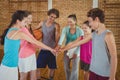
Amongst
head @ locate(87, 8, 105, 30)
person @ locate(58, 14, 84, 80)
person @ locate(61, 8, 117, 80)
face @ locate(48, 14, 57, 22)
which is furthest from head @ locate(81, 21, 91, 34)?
head @ locate(87, 8, 105, 30)

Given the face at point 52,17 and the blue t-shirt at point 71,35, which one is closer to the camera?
the blue t-shirt at point 71,35

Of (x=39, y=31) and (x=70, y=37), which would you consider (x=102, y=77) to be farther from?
(x=39, y=31)

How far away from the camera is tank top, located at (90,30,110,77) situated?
299 cm

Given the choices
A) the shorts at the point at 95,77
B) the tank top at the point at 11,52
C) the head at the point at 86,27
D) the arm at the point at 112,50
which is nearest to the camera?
the arm at the point at 112,50

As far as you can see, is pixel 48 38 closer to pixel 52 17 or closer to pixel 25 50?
pixel 52 17

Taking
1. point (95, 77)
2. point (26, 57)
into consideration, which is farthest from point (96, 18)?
point (26, 57)

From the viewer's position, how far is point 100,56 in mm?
3055

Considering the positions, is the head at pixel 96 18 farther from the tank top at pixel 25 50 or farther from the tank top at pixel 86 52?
the tank top at pixel 86 52

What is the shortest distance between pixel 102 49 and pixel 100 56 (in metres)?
0.09

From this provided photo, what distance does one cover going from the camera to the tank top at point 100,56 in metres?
2.99

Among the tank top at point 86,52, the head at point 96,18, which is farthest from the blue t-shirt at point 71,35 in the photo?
the head at point 96,18

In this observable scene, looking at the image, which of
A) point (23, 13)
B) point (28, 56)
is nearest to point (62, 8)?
point (28, 56)

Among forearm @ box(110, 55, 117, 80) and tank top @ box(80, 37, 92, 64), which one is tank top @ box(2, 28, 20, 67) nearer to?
forearm @ box(110, 55, 117, 80)

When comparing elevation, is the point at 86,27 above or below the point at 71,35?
above
